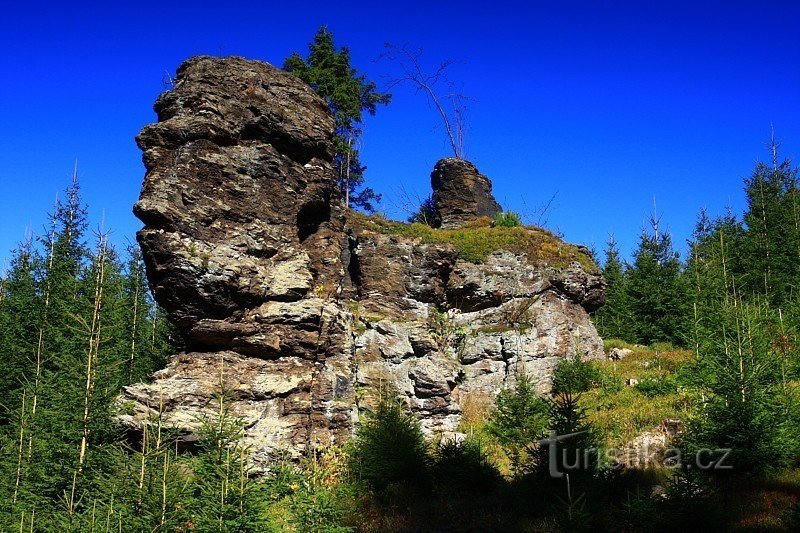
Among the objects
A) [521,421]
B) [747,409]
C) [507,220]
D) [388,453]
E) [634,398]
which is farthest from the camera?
[507,220]

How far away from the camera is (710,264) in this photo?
25000 millimetres

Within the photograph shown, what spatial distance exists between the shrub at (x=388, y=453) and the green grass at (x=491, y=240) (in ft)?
28.7

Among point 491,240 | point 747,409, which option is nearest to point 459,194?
point 491,240

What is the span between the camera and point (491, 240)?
22594 millimetres

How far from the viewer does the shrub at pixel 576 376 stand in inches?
765

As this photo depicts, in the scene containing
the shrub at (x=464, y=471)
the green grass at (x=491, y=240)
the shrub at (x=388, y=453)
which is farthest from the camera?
the green grass at (x=491, y=240)

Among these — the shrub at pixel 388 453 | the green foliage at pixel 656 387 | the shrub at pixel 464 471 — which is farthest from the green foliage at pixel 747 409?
the shrub at pixel 388 453

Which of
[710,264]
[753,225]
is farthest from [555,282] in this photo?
[753,225]

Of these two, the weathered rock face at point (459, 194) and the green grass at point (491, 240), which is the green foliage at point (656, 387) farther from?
the weathered rock face at point (459, 194)

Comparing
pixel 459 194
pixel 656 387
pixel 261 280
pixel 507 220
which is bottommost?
pixel 656 387

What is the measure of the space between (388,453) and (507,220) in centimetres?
1408

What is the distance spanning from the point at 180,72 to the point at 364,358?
1068 cm

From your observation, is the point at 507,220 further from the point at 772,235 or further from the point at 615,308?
the point at 772,235

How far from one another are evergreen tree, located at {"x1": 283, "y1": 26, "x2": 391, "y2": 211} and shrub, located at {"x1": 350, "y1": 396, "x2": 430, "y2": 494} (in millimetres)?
15771
